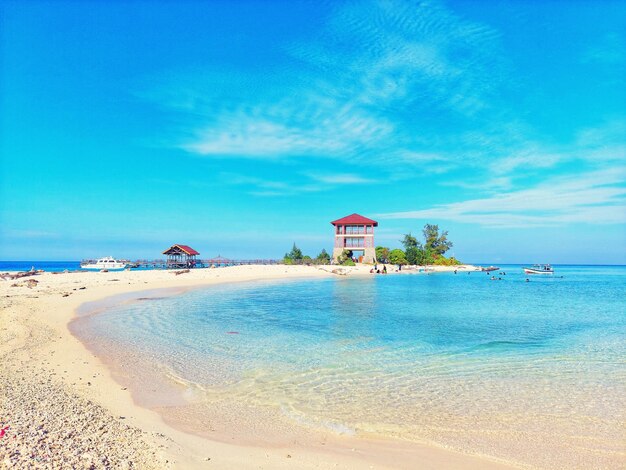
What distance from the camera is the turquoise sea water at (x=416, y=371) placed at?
17.1 feet

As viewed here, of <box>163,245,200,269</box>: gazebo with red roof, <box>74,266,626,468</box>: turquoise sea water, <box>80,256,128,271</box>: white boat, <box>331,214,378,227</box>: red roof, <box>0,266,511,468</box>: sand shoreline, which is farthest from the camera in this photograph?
<box>80,256,128,271</box>: white boat

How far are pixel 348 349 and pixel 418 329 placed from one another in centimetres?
429

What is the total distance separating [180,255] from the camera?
59344 mm

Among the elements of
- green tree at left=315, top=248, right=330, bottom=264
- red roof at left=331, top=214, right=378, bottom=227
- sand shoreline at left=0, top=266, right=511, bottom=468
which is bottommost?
sand shoreline at left=0, top=266, right=511, bottom=468

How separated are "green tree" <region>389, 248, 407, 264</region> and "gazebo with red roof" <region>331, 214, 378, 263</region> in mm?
9271

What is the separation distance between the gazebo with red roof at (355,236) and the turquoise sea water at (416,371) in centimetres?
4646

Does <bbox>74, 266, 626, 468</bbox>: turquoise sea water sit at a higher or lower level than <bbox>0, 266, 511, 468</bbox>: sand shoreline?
lower

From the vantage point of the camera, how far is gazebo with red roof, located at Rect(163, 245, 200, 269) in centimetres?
5547

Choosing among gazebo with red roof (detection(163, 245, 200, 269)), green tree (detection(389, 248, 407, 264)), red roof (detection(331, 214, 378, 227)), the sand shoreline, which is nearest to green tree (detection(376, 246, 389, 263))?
green tree (detection(389, 248, 407, 264))

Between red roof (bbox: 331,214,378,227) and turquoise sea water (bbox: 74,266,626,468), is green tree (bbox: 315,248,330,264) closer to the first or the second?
red roof (bbox: 331,214,378,227)

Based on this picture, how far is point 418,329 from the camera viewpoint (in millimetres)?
13180

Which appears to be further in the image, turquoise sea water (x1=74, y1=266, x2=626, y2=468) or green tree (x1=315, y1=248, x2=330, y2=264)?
green tree (x1=315, y1=248, x2=330, y2=264)

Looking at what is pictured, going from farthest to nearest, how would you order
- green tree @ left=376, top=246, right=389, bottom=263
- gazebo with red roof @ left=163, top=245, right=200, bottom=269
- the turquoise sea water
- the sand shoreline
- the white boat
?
1. the white boat
2. green tree @ left=376, top=246, right=389, bottom=263
3. gazebo with red roof @ left=163, top=245, right=200, bottom=269
4. the turquoise sea water
5. the sand shoreline

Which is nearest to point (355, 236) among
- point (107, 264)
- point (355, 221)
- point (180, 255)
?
point (355, 221)
